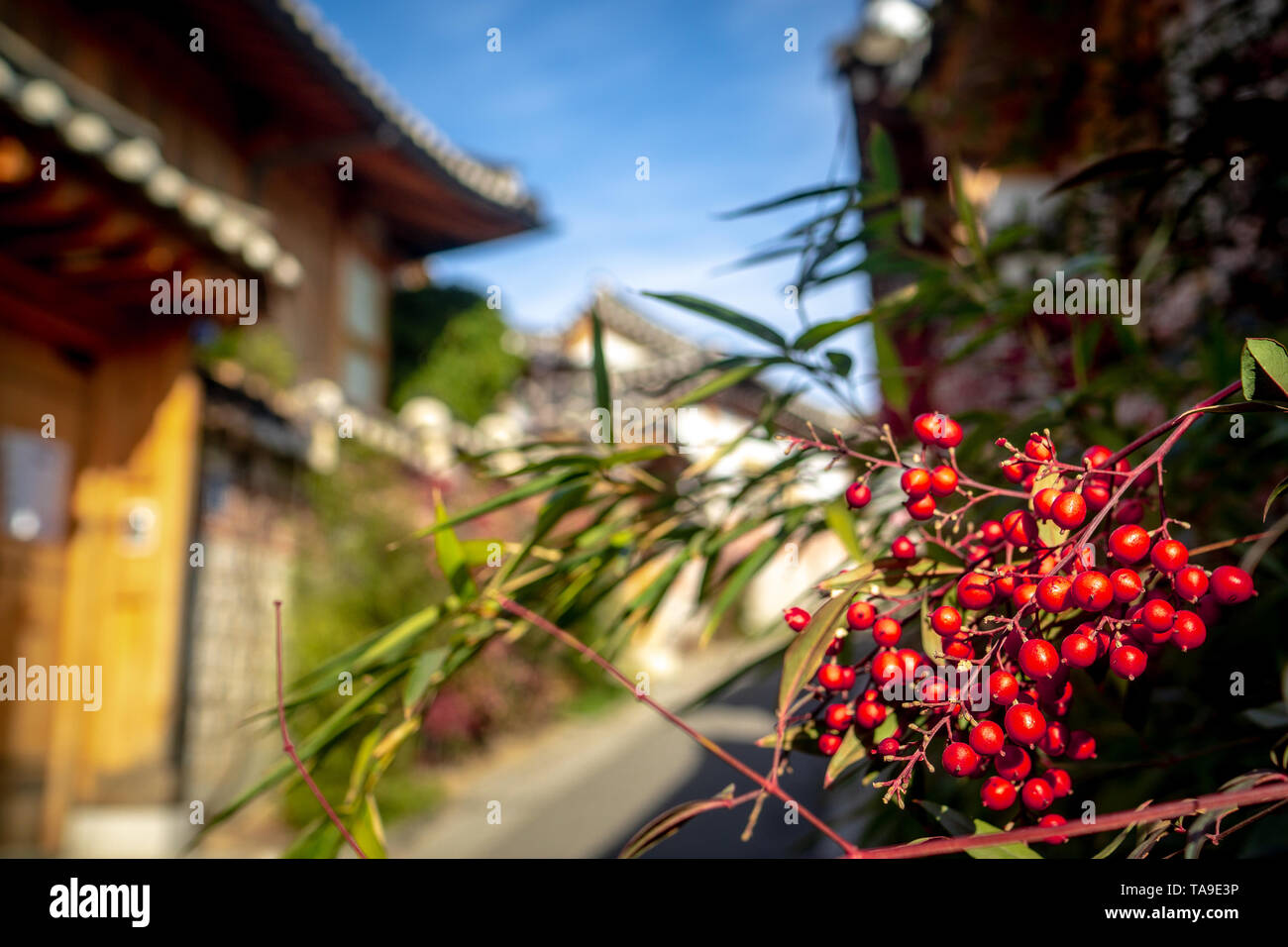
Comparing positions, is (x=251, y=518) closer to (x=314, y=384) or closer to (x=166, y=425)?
(x=166, y=425)

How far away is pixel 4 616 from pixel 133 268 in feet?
4.99

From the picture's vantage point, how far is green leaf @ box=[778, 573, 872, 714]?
57 cm

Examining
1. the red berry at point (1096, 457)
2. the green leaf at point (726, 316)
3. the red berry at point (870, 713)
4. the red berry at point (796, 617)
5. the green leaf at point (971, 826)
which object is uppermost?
the green leaf at point (726, 316)

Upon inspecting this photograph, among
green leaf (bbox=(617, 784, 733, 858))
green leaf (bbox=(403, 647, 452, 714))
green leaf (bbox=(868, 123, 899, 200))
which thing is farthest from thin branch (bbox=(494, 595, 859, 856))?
green leaf (bbox=(868, 123, 899, 200))

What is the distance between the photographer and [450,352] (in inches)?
400

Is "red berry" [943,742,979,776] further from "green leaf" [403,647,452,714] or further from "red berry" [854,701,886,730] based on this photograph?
"green leaf" [403,647,452,714]

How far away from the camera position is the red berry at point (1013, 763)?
535 mm

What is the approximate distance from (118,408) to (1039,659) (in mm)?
4486

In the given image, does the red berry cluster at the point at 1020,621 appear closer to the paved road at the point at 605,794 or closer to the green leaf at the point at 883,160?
the green leaf at the point at 883,160

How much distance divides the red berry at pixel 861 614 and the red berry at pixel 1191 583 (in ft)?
0.57

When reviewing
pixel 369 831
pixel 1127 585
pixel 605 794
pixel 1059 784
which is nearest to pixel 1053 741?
pixel 1059 784

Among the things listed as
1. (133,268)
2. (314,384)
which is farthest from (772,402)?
(314,384)

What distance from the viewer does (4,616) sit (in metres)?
3.63

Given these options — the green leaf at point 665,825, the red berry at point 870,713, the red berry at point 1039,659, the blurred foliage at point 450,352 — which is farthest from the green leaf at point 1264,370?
the blurred foliage at point 450,352
